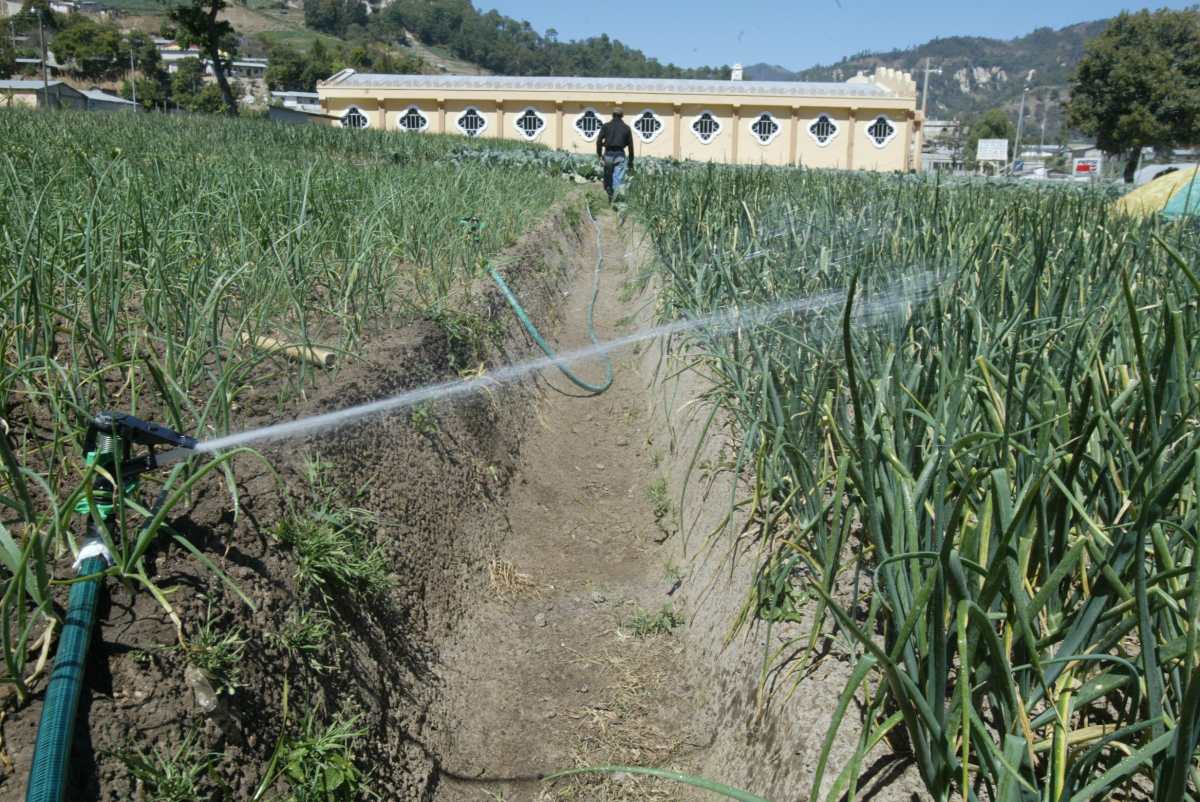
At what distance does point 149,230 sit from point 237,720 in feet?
5.79

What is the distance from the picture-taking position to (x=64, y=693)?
1.39 metres

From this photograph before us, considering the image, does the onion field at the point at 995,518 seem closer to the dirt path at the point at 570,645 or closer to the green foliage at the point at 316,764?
the dirt path at the point at 570,645

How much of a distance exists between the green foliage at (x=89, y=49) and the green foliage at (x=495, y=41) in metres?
43.6

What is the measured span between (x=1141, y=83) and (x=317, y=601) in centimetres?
4330

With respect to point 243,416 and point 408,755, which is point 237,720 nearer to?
point 408,755

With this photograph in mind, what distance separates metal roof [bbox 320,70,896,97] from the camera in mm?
41969

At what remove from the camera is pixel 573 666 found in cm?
290

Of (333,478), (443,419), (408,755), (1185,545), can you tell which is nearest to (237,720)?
(408,755)

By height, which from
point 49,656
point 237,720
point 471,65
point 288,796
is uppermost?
point 471,65

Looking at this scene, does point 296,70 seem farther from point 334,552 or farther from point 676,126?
point 334,552

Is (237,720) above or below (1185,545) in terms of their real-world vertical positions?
below

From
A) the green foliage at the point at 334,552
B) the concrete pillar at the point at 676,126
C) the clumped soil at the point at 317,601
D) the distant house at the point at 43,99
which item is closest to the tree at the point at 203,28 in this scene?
the distant house at the point at 43,99

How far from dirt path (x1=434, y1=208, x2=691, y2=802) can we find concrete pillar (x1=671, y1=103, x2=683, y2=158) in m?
39.3

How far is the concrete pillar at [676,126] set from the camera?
137 feet
